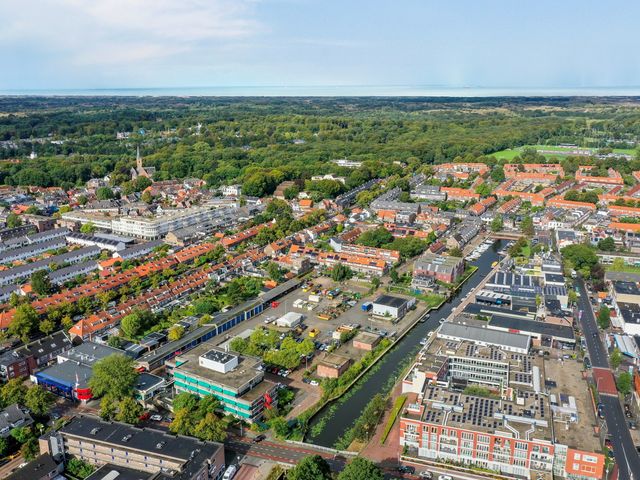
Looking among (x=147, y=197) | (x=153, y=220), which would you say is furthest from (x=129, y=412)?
(x=147, y=197)

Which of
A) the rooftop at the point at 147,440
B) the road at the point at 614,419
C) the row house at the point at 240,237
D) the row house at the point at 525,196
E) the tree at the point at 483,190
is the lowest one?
the road at the point at 614,419

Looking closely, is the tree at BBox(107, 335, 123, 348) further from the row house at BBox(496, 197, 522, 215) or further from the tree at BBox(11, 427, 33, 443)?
the row house at BBox(496, 197, 522, 215)

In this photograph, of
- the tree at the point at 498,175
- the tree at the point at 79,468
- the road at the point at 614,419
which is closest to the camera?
the tree at the point at 79,468

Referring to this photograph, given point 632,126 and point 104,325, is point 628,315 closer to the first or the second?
point 104,325

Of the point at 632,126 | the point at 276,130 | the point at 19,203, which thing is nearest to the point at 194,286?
the point at 19,203

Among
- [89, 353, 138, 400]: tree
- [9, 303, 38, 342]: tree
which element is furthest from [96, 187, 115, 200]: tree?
[89, 353, 138, 400]: tree

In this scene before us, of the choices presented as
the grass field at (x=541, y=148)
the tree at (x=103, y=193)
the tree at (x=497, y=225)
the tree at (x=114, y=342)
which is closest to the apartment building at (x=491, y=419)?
the tree at (x=114, y=342)

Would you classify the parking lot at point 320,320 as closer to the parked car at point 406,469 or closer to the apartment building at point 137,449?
the parked car at point 406,469
